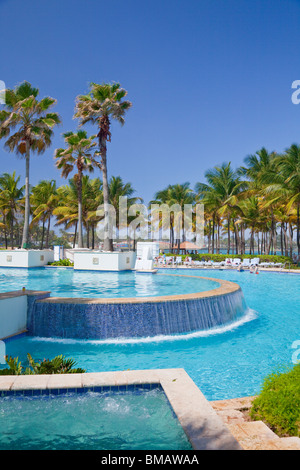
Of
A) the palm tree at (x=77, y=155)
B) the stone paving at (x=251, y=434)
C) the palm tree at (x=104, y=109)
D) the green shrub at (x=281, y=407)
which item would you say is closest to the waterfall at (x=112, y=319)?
the stone paving at (x=251, y=434)

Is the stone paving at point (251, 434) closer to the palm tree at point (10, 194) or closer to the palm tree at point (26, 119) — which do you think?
the palm tree at point (26, 119)

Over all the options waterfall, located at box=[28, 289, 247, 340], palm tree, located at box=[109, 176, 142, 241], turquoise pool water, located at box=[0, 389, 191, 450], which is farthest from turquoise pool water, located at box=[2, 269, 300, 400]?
palm tree, located at box=[109, 176, 142, 241]

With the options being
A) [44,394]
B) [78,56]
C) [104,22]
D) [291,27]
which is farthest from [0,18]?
[44,394]

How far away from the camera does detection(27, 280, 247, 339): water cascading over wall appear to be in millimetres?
8734

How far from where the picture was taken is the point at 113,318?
8797 mm

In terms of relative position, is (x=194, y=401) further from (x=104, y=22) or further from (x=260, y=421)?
(x=104, y=22)

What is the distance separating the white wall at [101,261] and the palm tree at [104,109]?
43.3 inches

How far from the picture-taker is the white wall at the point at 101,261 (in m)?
22.8

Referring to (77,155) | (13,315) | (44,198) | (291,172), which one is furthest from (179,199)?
(13,315)

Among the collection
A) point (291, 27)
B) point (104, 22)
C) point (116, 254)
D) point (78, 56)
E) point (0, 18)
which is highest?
point (78, 56)

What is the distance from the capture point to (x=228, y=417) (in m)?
3.82

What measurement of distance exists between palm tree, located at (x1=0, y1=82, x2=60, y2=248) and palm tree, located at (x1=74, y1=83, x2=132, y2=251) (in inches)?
103

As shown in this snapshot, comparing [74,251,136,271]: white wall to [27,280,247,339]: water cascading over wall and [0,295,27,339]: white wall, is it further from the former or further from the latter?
[0,295,27,339]: white wall
